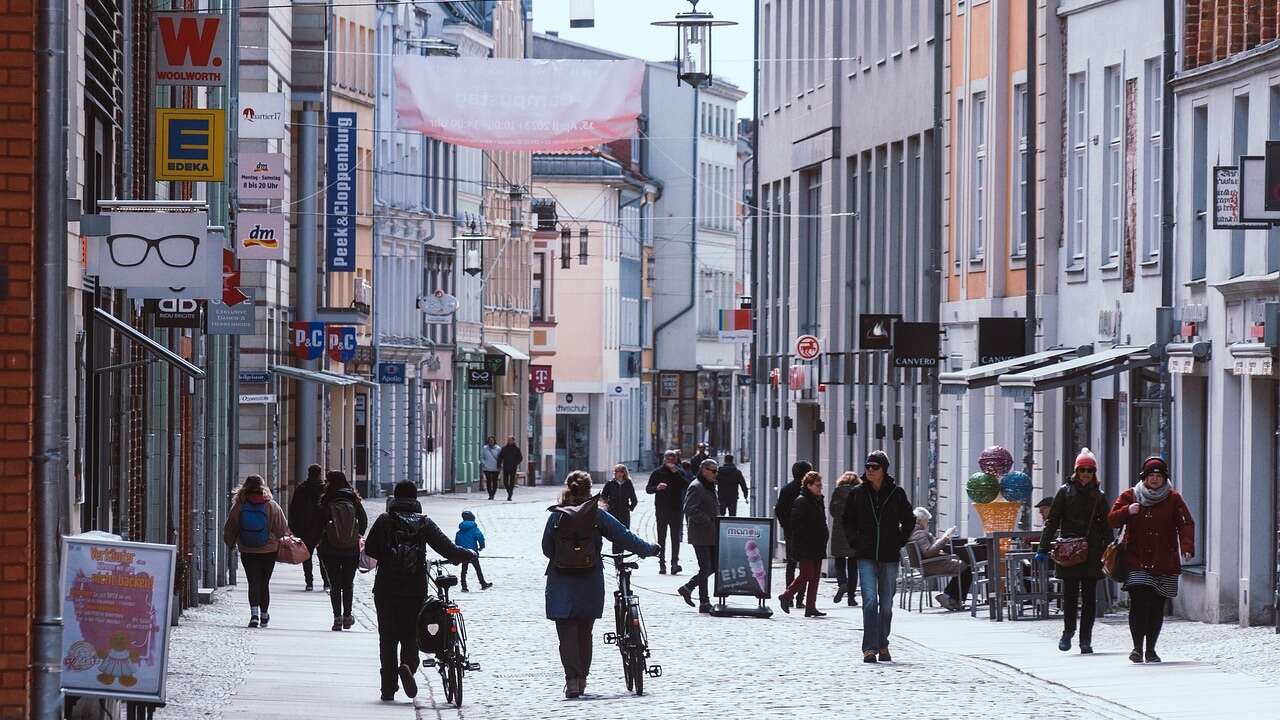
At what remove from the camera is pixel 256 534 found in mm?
27953

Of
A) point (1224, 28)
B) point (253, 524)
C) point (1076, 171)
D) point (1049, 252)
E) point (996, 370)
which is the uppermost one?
point (1224, 28)

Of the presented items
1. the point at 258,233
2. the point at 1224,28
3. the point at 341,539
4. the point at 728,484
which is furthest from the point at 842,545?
the point at 728,484

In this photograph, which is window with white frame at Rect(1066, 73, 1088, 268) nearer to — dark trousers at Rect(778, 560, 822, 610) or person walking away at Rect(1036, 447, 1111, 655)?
dark trousers at Rect(778, 560, 822, 610)

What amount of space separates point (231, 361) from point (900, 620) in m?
10.4

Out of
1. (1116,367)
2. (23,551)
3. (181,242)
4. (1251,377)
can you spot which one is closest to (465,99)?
(1116,367)

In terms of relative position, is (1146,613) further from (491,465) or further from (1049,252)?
(491,465)

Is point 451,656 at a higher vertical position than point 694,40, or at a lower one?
lower

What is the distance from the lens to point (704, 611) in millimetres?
31484

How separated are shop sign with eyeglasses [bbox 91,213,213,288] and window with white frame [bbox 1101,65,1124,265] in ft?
57.3

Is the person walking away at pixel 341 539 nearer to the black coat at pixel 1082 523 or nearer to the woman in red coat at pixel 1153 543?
the black coat at pixel 1082 523

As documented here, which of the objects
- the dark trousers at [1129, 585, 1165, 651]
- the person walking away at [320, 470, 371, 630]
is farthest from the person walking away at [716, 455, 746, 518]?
the dark trousers at [1129, 585, 1165, 651]

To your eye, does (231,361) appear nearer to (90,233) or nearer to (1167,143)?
(1167,143)

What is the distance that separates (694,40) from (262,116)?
6147 millimetres

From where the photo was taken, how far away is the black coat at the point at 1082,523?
76.8 feet
